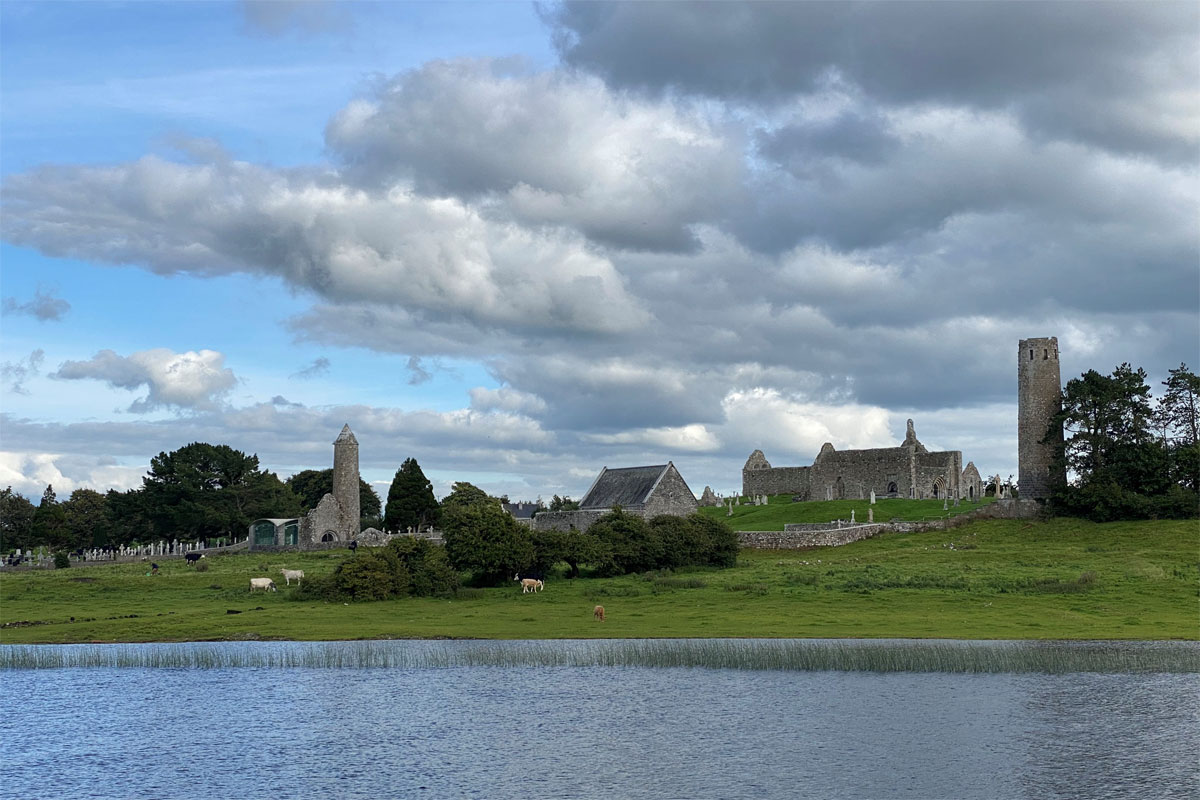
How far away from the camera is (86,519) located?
13125 centimetres

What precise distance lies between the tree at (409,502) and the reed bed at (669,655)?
71.2 m

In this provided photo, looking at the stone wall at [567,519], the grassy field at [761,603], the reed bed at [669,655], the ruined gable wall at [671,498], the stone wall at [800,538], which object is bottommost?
the reed bed at [669,655]

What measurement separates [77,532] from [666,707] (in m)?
114

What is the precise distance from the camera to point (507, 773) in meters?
23.9

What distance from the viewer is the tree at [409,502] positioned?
11394 cm

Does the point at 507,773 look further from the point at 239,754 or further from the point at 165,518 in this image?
the point at 165,518

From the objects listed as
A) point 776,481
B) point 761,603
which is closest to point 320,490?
point 776,481

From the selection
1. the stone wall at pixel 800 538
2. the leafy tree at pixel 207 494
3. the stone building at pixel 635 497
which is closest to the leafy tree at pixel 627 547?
the stone wall at pixel 800 538

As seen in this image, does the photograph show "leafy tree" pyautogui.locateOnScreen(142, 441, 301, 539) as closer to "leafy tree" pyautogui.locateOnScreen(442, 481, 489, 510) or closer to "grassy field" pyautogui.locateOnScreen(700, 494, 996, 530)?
"leafy tree" pyautogui.locateOnScreen(442, 481, 489, 510)

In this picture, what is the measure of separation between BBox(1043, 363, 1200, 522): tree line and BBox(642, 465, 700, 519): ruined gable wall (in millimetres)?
24847

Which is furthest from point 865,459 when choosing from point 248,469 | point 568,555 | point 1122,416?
point 248,469

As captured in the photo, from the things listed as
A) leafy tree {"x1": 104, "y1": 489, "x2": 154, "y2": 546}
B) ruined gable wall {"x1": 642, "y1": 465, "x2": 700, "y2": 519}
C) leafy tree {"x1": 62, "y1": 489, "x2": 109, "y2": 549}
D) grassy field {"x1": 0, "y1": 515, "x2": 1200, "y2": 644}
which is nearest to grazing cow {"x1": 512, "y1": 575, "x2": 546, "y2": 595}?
grassy field {"x1": 0, "y1": 515, "x2": 1200, "y2": 644}

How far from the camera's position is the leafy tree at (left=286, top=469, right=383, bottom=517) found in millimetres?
140750

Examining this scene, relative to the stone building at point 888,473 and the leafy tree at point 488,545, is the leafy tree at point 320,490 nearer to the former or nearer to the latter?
the stone building at point 888,473
